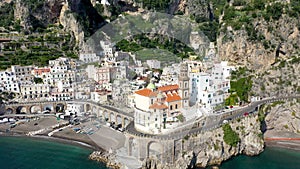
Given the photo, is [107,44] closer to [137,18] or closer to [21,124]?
[137,18]

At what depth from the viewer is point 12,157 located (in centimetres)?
3431

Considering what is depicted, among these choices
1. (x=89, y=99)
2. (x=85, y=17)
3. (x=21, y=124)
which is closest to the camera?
(x=21, y=124)

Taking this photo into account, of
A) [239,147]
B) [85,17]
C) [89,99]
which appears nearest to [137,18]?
[85,17]

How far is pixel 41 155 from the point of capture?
34.8 metres

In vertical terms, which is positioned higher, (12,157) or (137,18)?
(137,18)

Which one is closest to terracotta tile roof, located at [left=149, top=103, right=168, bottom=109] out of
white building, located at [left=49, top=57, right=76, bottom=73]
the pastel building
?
the pastel building

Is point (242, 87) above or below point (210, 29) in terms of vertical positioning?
below

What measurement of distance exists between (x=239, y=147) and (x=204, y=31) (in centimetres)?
3538

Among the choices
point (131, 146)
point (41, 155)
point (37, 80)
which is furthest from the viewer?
point (37, 80)

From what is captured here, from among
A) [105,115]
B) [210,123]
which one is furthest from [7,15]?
[210,123]

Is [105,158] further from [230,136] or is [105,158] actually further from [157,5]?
[157,5]

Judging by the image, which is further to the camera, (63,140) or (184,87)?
(63,140)

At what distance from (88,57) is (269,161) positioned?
31783 millimetres

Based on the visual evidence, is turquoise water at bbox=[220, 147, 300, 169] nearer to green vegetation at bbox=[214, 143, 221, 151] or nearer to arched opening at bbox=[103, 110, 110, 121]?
Result: green vegetation at bbox=[214, 143, 221, 151]
